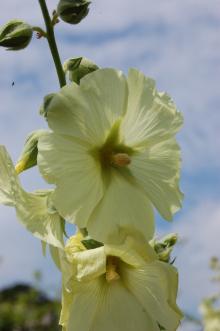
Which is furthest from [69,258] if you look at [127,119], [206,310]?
[206,310]

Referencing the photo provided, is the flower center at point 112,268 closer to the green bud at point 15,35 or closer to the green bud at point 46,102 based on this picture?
the green bud at point 46,102

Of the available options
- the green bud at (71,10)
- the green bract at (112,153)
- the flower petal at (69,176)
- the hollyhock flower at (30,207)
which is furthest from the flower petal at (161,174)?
the green bud at (71,10)

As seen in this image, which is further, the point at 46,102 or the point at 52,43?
the point at 52,43

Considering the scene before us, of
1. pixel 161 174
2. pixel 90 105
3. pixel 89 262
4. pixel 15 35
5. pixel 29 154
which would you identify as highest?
pixel 15 35

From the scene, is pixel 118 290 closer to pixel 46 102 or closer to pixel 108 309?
pixel 108 309

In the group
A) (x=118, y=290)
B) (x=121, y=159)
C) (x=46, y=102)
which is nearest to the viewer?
(x=46, y=102)

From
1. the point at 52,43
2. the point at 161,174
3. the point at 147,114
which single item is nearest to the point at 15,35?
the point at 52,43

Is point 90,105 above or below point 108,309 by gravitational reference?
above

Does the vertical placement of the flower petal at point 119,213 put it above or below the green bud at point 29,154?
below
